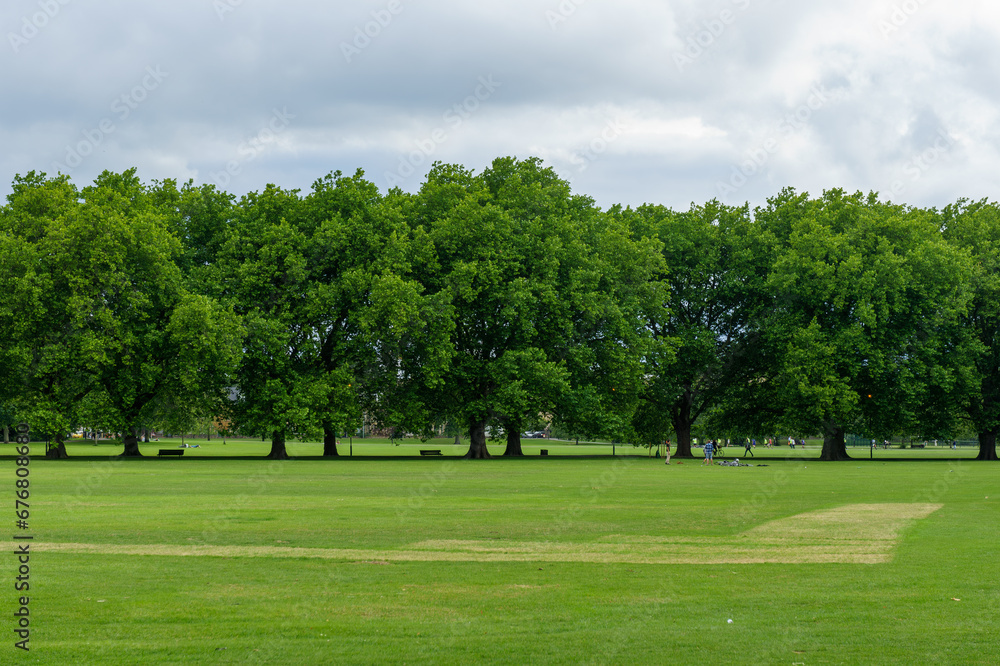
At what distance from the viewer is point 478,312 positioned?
6209cm

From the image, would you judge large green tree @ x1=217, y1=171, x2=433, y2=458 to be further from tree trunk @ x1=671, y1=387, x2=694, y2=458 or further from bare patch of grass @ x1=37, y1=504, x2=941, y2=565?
bare patch of grass @ x1=37, y1=504, x2=941, y2=565

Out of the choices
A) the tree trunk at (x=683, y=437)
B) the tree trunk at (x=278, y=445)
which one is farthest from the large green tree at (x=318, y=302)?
the tree trunk at (x=683, y=437)

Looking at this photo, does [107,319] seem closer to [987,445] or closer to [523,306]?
[523,306]

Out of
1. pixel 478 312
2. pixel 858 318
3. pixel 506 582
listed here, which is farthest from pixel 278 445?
pixel 506 582

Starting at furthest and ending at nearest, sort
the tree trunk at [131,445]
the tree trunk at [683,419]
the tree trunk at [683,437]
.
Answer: the tree trunk at [683,419] → the tree trunk at [683,437] → the tree trunk at [131,445]

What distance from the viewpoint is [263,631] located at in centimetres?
973

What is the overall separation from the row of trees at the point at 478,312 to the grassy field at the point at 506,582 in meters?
33.3

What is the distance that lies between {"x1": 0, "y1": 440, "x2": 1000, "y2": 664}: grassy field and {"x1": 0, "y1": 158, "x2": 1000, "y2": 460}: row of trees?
109 ft

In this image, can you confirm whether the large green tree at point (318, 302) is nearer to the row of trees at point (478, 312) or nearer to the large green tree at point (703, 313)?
the row of trees at point (478, 312)

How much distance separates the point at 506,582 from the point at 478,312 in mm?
49764

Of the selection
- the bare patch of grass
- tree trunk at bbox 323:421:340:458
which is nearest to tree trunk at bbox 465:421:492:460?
tree trunk at bbox 323:421:340:458

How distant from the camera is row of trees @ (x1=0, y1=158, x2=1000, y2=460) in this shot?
184 ft

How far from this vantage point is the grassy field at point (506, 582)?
917 centimetres

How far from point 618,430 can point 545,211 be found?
50.1 feet
